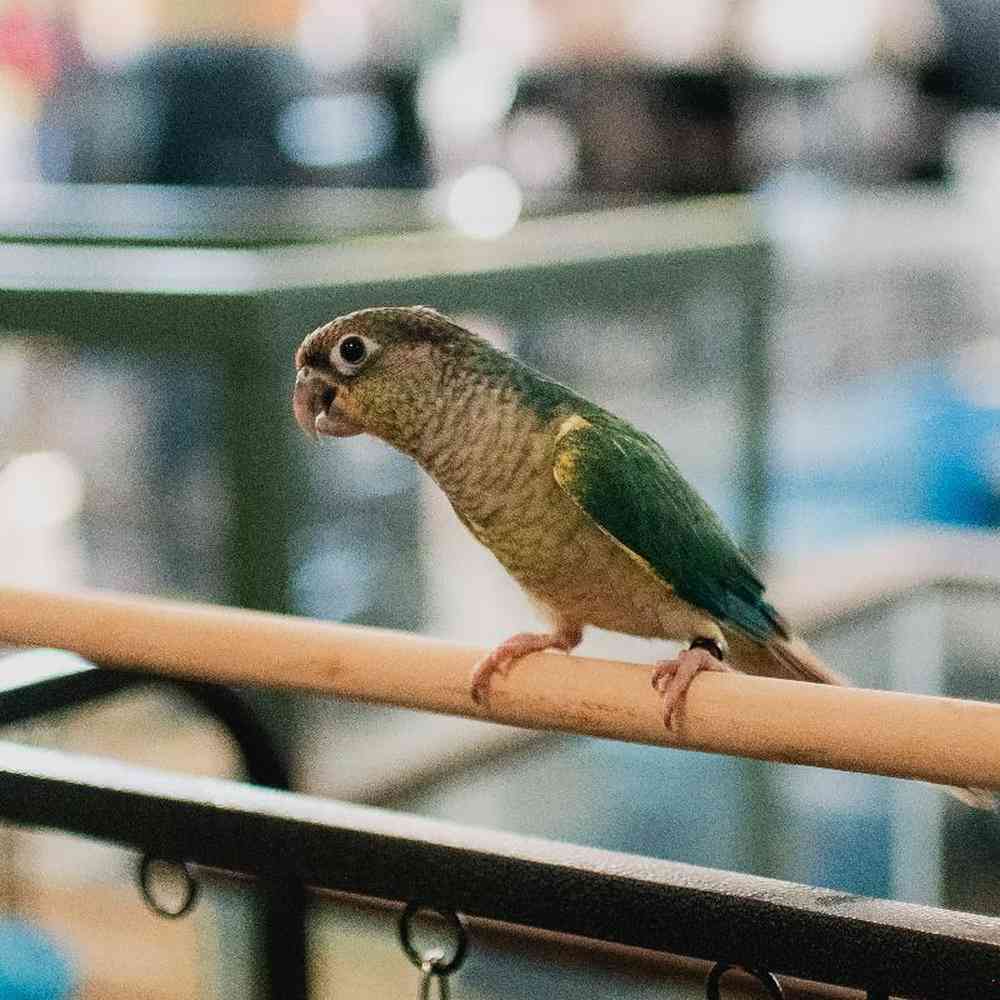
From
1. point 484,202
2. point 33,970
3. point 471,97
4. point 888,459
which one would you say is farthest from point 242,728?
point 471,97

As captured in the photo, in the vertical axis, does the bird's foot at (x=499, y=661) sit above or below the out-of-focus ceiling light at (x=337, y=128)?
below

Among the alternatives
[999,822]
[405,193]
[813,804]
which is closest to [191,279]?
[999,822]

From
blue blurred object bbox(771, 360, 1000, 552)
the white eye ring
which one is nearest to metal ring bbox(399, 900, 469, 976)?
the white eye ring

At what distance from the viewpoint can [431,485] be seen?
5.49ft

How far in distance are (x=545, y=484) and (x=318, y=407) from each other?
0.37ft

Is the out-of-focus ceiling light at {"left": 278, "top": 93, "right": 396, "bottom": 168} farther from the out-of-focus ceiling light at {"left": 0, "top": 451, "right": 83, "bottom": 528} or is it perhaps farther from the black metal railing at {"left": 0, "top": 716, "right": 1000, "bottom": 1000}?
the black metal railing at {"left": 0, "top": 716, "right": 1000, "bottom": 1000}

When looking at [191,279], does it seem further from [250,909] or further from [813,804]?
[813,804]

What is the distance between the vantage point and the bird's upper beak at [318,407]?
634 millimetres

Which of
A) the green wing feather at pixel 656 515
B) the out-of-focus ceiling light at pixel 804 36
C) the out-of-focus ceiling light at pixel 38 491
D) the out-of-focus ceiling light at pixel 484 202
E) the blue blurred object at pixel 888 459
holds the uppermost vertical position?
the out-of-focus ceiling light at pixel 804 36

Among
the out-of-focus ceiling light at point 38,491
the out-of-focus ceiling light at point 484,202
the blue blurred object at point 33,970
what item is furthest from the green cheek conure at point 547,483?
the out-of-focus ceiling light at point 38,491

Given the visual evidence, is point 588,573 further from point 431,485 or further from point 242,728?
point 431,485

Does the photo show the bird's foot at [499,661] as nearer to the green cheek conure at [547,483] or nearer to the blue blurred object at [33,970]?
the green cheek conure at [547,483]

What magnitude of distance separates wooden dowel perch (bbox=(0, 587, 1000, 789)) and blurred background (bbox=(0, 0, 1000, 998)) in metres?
0.14

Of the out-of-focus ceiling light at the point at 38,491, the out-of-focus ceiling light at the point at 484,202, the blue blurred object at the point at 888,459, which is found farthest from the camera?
the blue blurred object at the point at 888,459
